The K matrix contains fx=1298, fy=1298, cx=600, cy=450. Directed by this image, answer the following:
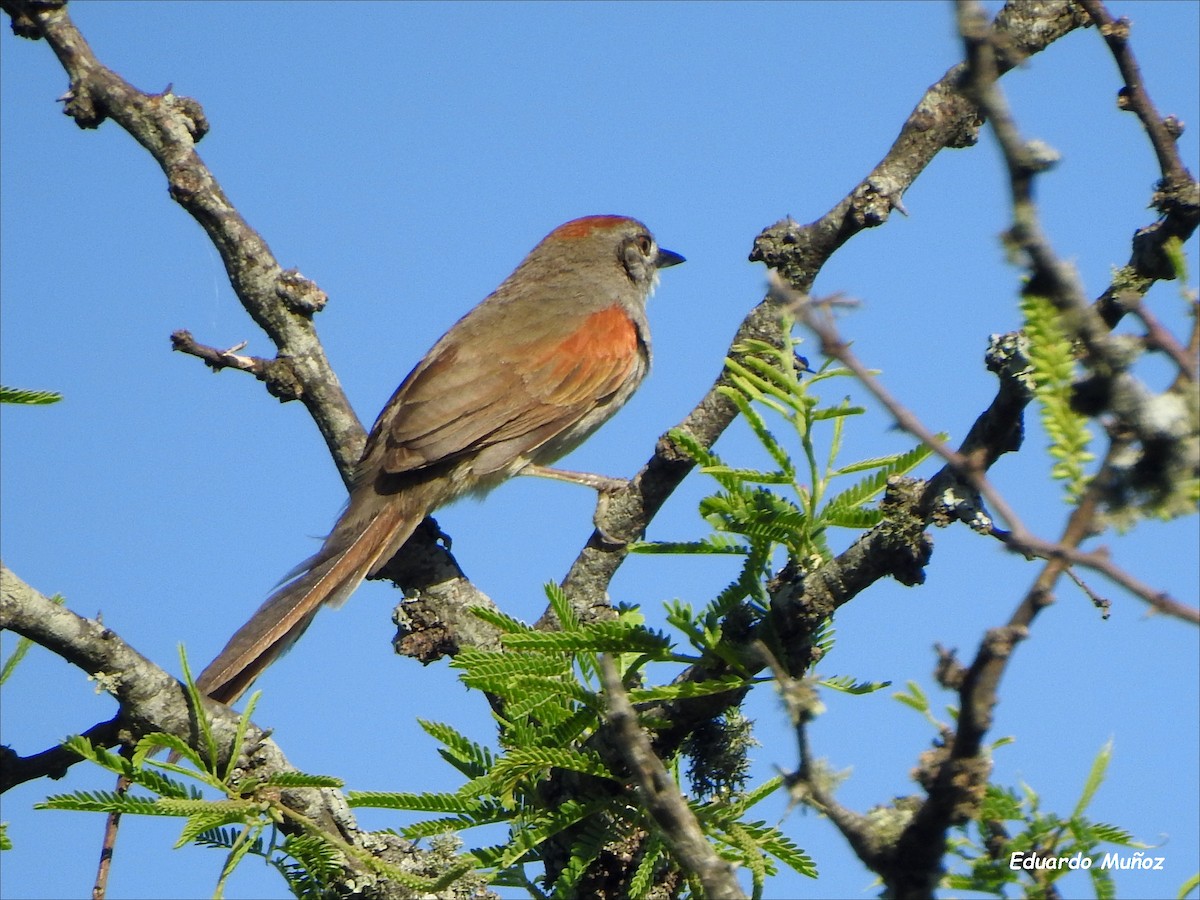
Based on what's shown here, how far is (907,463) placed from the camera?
3.38 m

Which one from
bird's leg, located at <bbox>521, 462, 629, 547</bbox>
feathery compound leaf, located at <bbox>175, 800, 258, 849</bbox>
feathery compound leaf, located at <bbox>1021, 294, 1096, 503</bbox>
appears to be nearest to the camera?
feathery compound leaf, located at <bbox>1021, 294, 1096, 503</bbox>

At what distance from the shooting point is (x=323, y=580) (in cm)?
571

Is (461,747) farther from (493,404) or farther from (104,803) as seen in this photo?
(493,404)

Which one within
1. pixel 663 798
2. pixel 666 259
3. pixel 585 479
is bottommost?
pixel 663 798

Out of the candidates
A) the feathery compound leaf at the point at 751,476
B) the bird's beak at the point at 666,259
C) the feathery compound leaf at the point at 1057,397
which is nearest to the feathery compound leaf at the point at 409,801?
the feathery compound leaf at the point at 751,476

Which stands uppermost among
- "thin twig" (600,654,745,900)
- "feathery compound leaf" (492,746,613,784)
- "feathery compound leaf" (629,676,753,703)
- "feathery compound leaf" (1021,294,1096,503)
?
"feathery compound leaf" (629,676,753,703)

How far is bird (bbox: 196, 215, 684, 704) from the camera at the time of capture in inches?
224

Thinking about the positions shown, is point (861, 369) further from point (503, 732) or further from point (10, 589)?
point (10, 589)

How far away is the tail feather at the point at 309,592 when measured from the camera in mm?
4910

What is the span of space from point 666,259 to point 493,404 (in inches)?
104

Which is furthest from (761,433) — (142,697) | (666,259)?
(666,259)

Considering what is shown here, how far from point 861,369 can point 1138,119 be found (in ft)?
6.32

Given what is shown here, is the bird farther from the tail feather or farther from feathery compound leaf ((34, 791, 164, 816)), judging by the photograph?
feathery compound leaf ((34, 791, 164, 816))

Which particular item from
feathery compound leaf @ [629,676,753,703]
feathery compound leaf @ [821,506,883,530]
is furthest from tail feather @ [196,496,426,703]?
feathery compound leaf @ [821,506,883,530]
